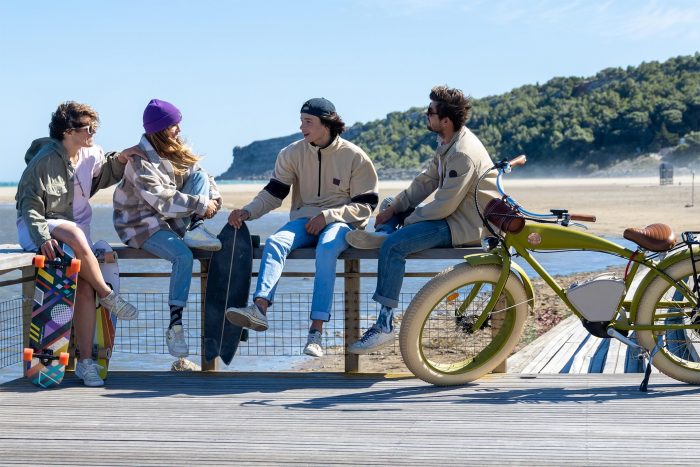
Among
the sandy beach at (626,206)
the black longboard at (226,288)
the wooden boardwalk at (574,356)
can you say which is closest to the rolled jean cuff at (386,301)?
the black longboard at (226,288)

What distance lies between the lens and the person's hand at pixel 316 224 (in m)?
5.13

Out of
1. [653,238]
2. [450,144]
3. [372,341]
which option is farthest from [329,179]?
[653,238]

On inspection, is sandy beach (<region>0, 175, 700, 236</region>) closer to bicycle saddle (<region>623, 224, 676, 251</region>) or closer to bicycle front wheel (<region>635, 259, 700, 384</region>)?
bicycle front wheel (<region>635, 259, 700, 384</region>)

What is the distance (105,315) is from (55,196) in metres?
0.67

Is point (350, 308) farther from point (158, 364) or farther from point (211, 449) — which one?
point (158, 364)

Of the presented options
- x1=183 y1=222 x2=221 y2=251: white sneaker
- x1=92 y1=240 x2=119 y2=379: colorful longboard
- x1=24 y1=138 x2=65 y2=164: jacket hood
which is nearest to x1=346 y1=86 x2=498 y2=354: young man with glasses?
x1=183 y1=222 x2=221 y2=251: white sneaker

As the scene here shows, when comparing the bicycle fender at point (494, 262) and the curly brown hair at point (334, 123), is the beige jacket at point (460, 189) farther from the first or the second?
the curly brown hair at point (334, 123)

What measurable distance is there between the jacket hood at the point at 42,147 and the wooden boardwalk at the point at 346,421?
1.09 meters

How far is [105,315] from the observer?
5211 millimetres

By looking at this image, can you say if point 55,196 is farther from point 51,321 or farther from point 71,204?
point 51,321

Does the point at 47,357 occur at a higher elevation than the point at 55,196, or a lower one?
lower

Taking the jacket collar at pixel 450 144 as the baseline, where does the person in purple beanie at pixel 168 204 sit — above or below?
below

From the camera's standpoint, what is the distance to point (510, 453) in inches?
146

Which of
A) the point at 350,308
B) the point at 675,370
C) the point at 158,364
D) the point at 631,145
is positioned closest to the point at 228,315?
the point at 350,308
